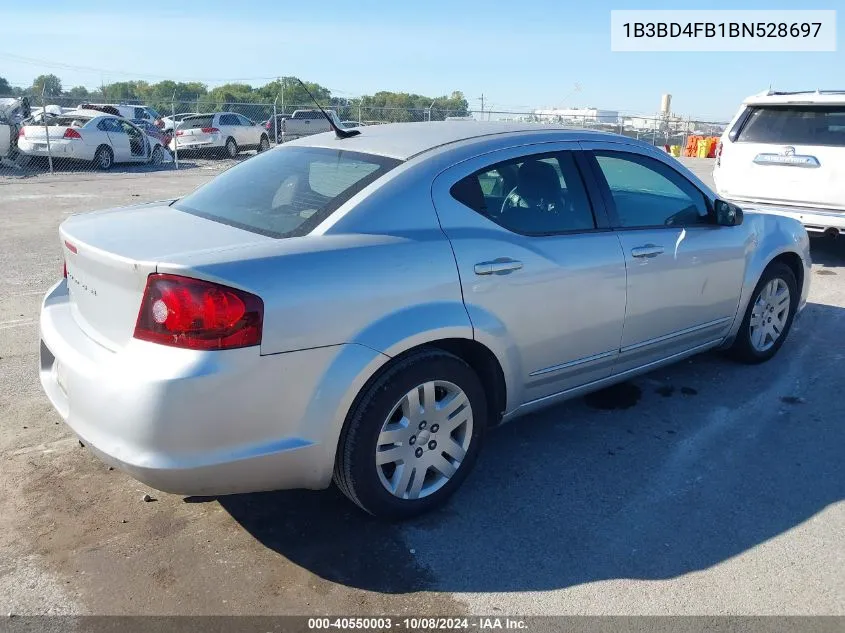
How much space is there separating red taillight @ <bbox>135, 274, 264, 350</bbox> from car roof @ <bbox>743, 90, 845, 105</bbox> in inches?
277

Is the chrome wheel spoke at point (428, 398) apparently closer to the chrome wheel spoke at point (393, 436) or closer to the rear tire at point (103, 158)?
the chrome wheel spoke at point (393, 436)

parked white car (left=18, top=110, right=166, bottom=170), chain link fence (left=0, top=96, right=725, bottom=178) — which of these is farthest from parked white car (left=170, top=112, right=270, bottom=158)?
parked white car (left=18, top=110, right=166, bottom=170)

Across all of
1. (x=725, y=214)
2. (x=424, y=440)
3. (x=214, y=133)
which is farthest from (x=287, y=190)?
(x=214, y=133)

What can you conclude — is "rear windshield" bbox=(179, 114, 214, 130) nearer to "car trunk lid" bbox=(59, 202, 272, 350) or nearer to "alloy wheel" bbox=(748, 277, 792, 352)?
"alloy wheel" bbox=(748, 277, 792, 352)

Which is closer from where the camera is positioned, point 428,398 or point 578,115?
point 428,398

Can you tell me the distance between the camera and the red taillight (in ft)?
8.35

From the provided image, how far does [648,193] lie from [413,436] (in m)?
2.18

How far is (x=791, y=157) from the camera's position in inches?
309

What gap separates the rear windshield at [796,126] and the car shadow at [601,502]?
4225 millimetres

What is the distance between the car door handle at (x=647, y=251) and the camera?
3850mm

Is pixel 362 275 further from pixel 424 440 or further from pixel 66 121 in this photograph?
pixel 66 121

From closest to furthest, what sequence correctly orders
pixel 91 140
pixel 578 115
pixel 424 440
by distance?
pixel 424 440 → pixel 91 140 → pixel 578 115

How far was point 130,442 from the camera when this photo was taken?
2588 mm

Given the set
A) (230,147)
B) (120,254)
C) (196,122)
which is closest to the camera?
(120,254)
